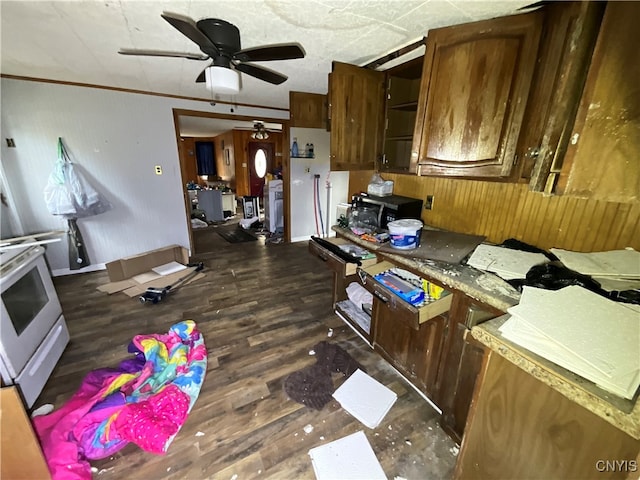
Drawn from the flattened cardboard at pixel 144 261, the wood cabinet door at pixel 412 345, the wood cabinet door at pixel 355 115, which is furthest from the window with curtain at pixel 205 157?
the wood cabinet door at pixel 412 345

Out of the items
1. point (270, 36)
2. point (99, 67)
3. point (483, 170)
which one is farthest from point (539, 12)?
point (99, 67)

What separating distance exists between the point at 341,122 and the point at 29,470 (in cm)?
231

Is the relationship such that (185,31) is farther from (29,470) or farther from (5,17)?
(29,470)

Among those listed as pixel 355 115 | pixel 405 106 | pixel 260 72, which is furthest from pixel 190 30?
pixel 405 106

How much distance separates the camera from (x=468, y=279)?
3.82 feet

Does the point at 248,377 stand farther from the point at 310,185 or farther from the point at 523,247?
the point at 310,185

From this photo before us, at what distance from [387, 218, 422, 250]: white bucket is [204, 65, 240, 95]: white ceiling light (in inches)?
50.7

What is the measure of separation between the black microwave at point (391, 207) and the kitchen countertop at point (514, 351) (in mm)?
489

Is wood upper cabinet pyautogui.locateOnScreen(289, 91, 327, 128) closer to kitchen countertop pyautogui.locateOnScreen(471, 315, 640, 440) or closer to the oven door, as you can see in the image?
the oven door

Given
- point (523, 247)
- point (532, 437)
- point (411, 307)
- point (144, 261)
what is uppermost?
point (523, 247)

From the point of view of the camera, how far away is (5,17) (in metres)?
1.33

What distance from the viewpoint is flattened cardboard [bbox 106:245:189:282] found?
2.83 meters

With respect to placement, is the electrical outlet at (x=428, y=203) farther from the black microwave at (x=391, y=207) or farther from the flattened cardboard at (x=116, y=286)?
the flattened cardboard at (x=116, y=286)

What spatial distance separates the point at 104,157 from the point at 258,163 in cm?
505
